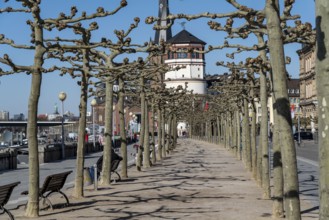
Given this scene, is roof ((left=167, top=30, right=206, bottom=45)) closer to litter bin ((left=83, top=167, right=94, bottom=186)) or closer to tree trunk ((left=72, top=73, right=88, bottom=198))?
litter bin ((left=83, top=167, right=94, bottom=186))

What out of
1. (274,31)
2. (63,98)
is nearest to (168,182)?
(274,31)

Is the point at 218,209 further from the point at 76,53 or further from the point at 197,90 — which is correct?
the point at 197,90

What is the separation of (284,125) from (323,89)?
3804 mm

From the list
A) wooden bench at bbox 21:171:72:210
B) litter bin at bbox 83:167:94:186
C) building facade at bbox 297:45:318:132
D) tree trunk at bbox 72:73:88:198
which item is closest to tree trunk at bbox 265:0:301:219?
wooden bench at bbox 21:171:72:210

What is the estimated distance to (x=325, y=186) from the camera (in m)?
6.02

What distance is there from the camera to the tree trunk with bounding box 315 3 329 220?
230 inches

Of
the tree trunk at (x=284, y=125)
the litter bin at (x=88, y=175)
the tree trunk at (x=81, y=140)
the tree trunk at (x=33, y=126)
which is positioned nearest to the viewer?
the tree trunk at (x=284, y=125)

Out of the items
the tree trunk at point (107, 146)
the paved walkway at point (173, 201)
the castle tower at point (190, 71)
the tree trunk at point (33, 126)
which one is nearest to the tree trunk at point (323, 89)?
the paved walkway at point (173, 201)

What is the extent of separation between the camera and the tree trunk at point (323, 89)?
5840 mm

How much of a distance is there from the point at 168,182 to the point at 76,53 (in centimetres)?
553

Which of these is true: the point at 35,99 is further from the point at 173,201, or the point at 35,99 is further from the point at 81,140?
the point at 173,201

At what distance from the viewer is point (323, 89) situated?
→ 589 cm

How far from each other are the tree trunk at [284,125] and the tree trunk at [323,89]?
3.56 metres

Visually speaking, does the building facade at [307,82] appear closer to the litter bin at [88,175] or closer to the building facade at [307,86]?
the building facade at [307,86]
